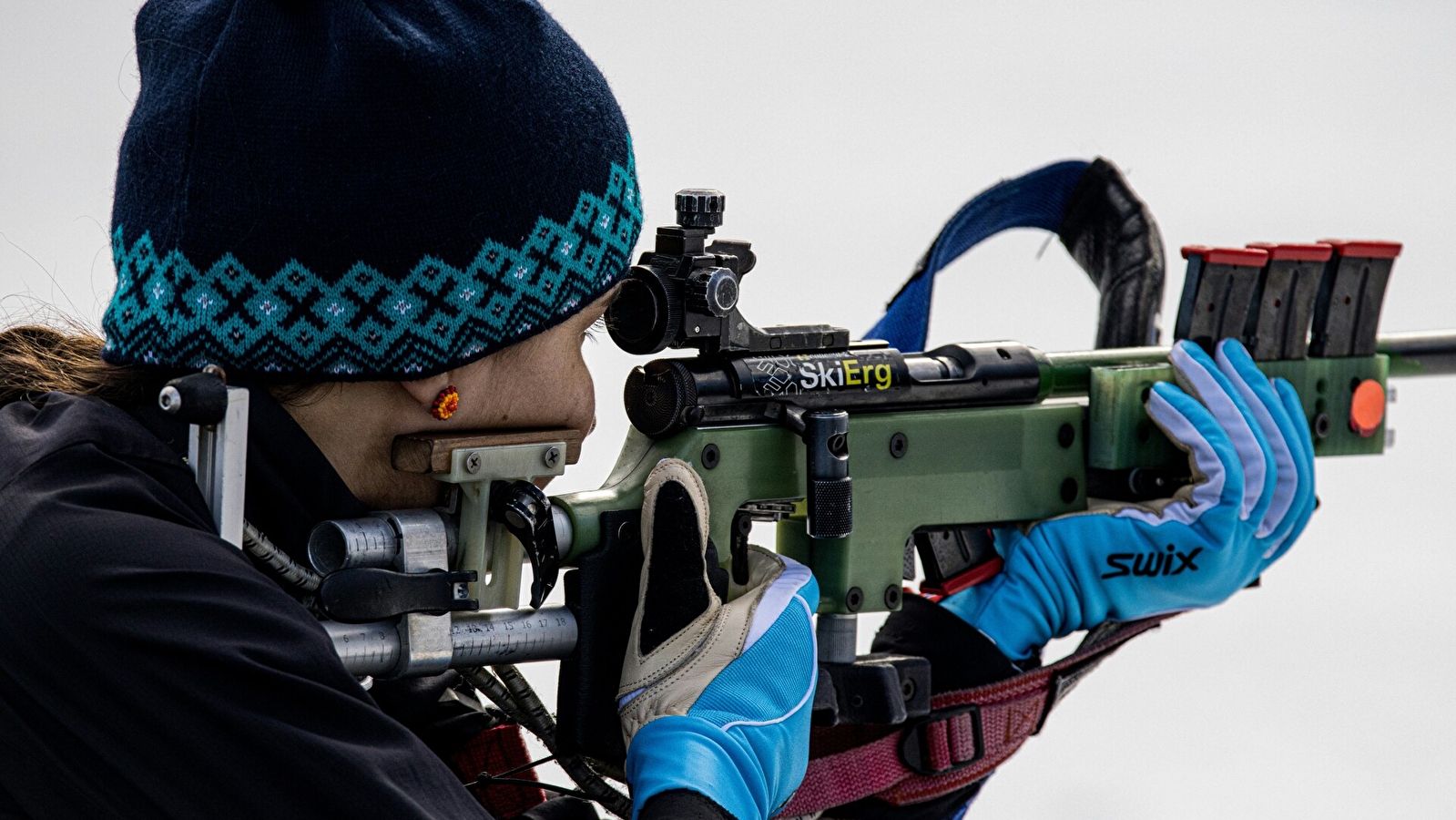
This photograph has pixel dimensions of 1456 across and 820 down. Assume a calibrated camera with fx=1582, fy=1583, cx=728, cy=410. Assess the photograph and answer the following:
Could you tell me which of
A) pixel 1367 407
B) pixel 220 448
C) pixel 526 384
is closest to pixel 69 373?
pixel 220 448

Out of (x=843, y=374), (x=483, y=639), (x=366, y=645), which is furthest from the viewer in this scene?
(x=843, y=374)

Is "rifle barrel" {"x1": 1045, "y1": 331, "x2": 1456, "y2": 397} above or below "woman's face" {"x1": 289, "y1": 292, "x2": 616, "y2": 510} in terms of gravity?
below

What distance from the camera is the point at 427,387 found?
140 centimetres

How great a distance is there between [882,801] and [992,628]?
0.86 feet

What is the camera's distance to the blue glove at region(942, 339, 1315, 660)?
6.57ft

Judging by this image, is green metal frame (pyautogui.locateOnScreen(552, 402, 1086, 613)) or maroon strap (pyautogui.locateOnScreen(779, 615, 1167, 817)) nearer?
green metal frame (pyautogui.locateOnScreen(552, 402, 1086, 613))

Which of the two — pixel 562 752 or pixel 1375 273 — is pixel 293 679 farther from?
pixel 1375 273

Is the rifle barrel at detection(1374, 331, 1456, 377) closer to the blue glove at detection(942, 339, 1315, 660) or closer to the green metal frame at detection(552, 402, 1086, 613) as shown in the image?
the blue glove at detection(942, 339, 1315, 660)

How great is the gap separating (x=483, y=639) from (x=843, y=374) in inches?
20.6

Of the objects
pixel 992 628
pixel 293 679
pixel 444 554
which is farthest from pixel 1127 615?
pixel 293 679

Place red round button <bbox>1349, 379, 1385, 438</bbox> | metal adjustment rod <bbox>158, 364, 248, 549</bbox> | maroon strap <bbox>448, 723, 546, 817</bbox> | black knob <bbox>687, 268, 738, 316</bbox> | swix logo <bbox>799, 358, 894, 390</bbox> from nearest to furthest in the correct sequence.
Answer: metal adjustment rod <bbox>158, 364, 248, 549</bbox> → black knob <bbox>687, 268, 738, 316</bbox> → swix logo <bbox>799, 358, 894, 390</bbox> → maroon strap <bbox>448, 723, 546, 817</bbox> → red round button <bbox>1349, 379, 1385, 438</bbox>

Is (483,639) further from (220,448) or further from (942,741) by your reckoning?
(942,741)

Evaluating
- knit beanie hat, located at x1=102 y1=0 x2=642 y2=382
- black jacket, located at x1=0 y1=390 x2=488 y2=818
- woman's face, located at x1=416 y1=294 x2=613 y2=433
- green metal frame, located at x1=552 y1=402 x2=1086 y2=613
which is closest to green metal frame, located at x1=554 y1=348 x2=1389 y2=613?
green metal frame, located at x1=552 y1=402 x2=1086 y2=613

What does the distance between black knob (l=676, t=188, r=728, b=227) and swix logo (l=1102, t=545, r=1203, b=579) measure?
2.38 feet
